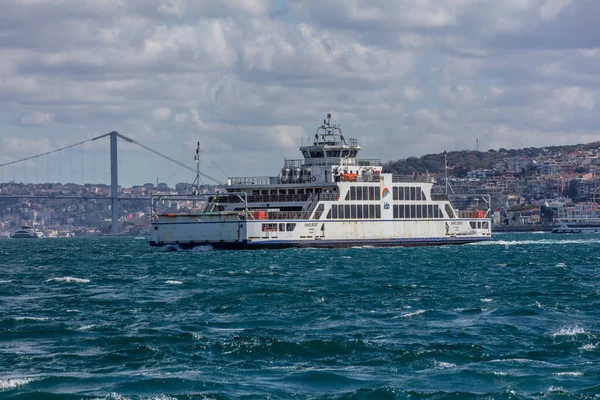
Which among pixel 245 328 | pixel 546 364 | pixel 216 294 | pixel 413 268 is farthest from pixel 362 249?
pixel 546 364

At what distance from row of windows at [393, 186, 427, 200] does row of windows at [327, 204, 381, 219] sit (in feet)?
6.71

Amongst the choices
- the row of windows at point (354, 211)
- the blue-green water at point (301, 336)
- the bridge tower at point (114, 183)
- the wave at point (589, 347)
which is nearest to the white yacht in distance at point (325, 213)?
the row of windows at point (354, 211)

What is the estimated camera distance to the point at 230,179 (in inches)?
3002

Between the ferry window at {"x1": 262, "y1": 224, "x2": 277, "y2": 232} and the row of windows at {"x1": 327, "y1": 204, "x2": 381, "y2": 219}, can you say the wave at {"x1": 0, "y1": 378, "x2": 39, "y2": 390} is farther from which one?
the row of windows at {"x1": 327, "y1": 204, "x2": 381, "y2": 219}

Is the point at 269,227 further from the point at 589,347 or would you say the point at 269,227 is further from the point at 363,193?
the point at 589,347

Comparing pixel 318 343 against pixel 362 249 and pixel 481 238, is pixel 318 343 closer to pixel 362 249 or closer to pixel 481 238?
pixel 362 249

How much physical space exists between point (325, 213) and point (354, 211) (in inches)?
108

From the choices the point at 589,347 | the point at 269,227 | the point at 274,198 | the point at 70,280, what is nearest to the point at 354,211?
the point at 274,198

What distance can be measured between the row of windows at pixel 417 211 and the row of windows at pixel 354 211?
190cm

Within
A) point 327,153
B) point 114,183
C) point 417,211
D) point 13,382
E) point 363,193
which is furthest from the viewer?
point 114,183

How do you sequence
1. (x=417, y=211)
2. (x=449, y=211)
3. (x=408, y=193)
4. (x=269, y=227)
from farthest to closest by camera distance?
(x=449, y=211) < (x=417, y=211) < (x=408, y=193) < (x=269, y=227)

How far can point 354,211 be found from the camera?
7538cm

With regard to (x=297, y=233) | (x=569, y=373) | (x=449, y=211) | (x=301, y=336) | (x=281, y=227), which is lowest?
(x=569, y=373)

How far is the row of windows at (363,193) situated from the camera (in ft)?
246
